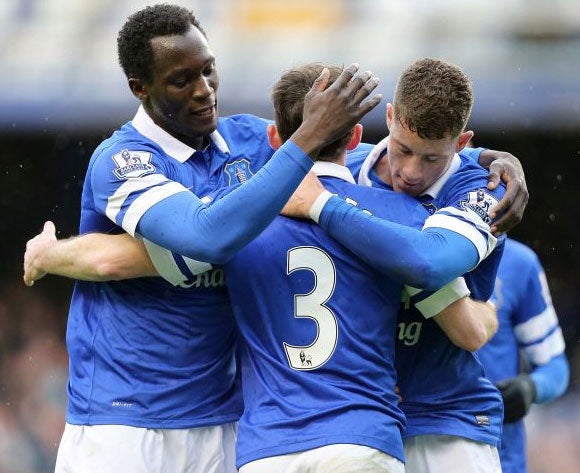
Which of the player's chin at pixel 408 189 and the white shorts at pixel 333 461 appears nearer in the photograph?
the white shorts at pixel 333 461

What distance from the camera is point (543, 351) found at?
23.6 feet

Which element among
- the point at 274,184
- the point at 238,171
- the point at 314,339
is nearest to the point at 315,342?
the point at 314,339

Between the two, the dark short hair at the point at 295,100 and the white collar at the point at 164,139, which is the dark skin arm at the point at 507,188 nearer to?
the dark short hair at the point at 295,100

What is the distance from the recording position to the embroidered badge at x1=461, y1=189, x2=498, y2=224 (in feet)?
14.4

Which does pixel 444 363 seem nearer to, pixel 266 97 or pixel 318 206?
pixel 318 206

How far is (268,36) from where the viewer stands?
10.1 meters

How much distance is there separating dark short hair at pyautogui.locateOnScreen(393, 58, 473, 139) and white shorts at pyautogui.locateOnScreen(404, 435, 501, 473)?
1013mm

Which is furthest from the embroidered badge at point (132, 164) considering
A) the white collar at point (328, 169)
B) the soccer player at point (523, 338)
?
the soccer player at point (523, 338)

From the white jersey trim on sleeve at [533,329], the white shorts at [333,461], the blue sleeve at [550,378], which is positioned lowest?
the blue sleeve at [550,378]

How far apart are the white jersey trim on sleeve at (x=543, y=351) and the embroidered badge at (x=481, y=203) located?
2854 millimetres

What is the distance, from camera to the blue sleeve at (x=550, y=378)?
23.0ft

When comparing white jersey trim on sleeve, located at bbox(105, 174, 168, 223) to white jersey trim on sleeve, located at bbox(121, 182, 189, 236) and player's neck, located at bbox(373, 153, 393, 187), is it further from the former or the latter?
player's neck, located at bbox(373, 153, 393, 187)

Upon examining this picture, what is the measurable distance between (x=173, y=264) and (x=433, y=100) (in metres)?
0.97

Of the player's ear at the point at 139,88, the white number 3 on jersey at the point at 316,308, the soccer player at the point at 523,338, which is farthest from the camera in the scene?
the soccer player at the point at 523,338
